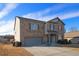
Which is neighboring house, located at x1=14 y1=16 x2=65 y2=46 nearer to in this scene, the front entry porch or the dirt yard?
the front entry porch

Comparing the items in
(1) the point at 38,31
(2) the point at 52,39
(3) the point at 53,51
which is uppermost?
(1) the point at 38,31

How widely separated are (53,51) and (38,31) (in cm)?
74

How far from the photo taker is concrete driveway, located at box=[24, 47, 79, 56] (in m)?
59.6

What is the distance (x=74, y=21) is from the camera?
2346 inches

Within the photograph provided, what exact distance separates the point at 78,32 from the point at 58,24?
641 mm

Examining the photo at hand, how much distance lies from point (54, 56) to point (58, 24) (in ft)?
3.15

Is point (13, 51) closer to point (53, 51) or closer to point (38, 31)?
point (38, 31)

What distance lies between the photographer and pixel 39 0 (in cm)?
5953

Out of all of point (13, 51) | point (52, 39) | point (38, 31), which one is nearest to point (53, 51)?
point (52, 39)

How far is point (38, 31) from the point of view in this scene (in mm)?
59719

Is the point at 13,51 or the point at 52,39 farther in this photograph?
the point at 52,39

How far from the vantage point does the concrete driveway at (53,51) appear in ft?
196

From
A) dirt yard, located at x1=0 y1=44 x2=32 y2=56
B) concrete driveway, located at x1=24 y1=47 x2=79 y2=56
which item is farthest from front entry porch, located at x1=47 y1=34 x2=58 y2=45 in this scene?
dirt yard, located at x1=0 y1=44 x2=32 y2=56

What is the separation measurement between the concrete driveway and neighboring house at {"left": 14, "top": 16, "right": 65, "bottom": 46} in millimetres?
196
